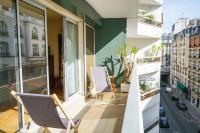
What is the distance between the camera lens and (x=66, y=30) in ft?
18.0

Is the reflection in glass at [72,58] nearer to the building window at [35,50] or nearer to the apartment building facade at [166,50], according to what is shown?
the building window at [35,50]

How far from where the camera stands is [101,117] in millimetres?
5203

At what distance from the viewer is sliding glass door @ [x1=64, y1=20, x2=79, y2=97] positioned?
5.48m

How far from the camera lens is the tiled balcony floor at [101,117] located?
445 centimetres

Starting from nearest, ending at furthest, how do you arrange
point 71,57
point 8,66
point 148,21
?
point 8,66, point 71,57, point 148,21

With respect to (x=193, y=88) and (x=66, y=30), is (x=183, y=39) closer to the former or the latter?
(x=193, y=88)

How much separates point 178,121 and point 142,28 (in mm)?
14865

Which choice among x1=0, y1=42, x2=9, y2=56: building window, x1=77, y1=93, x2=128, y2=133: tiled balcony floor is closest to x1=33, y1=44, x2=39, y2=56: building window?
x1=0, y1=42, x2=9, y2=56: building window

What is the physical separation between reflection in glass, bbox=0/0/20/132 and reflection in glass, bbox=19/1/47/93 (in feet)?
0.77

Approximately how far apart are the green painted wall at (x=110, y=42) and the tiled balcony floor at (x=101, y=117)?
2.14 metres

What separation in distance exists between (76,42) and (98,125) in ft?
8.50

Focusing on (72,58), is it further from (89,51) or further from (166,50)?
(166,50)

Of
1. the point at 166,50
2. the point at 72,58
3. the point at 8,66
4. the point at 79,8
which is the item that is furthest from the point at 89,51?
the point at 166,50

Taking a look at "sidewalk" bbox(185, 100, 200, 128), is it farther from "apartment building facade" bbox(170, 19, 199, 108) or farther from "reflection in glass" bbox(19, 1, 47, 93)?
"reflection in glass" bbox(19, 1, 47, 93)
